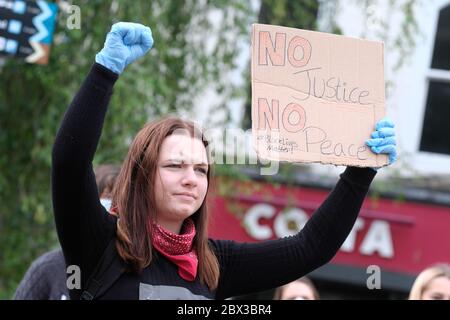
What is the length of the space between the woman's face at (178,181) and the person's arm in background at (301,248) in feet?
0.68

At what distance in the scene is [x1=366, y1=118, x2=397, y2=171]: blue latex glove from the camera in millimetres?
2619

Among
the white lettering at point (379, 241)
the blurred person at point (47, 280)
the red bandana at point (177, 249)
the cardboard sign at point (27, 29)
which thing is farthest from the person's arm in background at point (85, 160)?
the white lettering at point (379, 241)

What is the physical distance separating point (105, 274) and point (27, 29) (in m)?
2.58

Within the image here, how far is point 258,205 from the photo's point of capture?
7.93 meters

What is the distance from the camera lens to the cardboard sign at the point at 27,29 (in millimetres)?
4633

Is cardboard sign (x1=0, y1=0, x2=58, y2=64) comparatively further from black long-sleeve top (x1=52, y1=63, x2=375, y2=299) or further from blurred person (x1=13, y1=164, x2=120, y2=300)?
black long-sleeve top (x1=52, y1=63, x2=375, y2=299)

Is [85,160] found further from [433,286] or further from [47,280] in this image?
[433,286]

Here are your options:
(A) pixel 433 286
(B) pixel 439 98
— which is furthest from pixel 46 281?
(B) pixel 439 98

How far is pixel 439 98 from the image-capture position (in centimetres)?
841

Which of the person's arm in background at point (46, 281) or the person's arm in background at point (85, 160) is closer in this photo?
the person's arm in background at point (85, 160)
